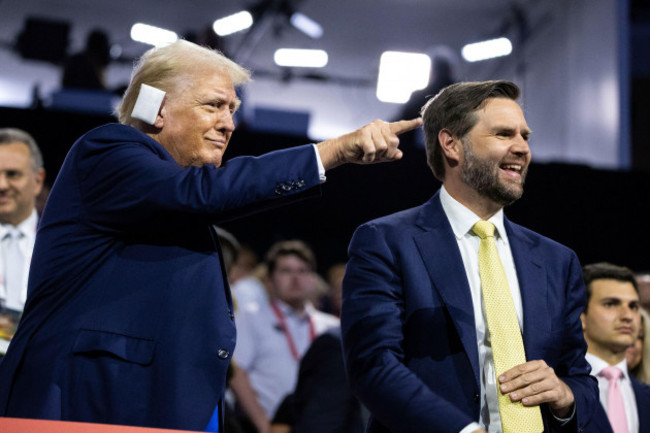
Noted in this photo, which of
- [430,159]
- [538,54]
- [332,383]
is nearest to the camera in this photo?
[430,159]

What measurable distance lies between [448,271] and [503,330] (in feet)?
0.66

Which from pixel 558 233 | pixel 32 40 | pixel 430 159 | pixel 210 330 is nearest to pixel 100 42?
pixel 32 40

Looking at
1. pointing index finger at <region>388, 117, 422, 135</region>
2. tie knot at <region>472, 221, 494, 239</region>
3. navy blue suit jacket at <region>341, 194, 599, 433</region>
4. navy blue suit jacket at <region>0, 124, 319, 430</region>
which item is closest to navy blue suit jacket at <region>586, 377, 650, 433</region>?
navy blue suit jacket at <region>341, 194, 599, 433</region>

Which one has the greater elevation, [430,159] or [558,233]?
[430,159]

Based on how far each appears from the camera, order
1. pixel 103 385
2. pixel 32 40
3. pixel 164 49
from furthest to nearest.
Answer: pixel 32 40 < pixel 164 49 < pixel 103 385

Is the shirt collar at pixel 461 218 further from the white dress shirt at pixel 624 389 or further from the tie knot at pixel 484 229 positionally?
the white dress shirt at pixel 624 389

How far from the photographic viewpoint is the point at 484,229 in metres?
2.07

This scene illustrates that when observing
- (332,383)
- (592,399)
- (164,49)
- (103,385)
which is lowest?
(332,383)

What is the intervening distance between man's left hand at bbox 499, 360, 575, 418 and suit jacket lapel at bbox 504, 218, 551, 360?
84mm

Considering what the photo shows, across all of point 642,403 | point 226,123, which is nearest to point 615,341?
point 642,403

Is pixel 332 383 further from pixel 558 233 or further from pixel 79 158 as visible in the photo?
pixel 558 233

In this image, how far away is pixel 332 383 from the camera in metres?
3.23

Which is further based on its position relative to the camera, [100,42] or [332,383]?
[100,42]

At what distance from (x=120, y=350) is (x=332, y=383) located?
178 cm
